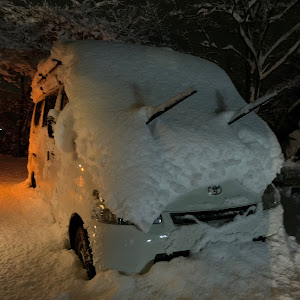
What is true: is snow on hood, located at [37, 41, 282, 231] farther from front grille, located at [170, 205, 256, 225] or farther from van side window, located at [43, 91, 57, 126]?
van side window, located at [43, 91, 57, 126]

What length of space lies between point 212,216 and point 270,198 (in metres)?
0.81

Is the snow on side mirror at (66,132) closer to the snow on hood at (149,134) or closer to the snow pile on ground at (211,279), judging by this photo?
the snow on hood at (149,134)

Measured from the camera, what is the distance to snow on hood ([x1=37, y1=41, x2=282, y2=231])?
8.70 feet

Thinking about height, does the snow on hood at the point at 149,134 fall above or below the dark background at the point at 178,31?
below

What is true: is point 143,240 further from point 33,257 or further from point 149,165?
point 33,257

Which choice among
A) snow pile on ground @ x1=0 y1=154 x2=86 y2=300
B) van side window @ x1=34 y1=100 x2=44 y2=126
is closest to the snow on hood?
snow pile on ground @ x1=0 y1=154 x2=86 y2=300

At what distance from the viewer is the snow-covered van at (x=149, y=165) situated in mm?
2580

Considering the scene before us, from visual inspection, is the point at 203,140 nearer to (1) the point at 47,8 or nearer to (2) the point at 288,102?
(1) the point at 47,8

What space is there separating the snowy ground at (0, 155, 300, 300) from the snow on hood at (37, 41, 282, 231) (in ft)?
1.60

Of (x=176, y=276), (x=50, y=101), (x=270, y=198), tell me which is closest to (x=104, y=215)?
(x=176, y=276)

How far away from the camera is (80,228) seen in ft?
10.2

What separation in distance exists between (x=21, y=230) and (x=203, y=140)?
2818 mm

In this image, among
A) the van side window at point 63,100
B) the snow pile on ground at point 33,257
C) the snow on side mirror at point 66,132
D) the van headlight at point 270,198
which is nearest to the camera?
the snow pile on ground at point 33,257

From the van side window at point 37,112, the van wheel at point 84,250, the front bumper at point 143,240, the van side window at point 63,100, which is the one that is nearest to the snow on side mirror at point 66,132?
the van side window at point 63,100
